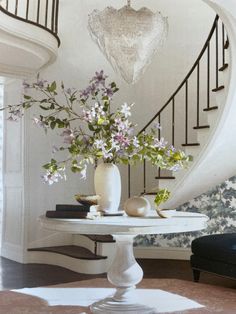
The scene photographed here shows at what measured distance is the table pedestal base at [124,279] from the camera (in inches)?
140

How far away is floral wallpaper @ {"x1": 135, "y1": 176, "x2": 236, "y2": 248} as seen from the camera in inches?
255

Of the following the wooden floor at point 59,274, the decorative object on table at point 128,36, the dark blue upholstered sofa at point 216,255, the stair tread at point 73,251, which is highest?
the decorative object on table at point 128,36

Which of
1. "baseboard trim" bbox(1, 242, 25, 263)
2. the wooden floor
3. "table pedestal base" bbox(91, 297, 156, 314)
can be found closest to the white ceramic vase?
"table pedestal base" bbox(91, 297, 156, 314)

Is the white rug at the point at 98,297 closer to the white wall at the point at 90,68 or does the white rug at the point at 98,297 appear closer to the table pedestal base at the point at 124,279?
the table pedestal base at the point at 124,279

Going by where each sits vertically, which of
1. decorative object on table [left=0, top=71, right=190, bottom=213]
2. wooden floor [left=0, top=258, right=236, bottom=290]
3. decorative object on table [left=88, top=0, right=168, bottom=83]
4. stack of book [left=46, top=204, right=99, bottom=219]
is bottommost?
wooden floor [left=0, top=258, right=236, bottom=290]

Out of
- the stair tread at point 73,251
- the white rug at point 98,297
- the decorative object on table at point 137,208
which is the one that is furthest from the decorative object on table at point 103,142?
the stair tread at point 73,251

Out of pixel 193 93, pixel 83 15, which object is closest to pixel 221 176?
pixel 193 93

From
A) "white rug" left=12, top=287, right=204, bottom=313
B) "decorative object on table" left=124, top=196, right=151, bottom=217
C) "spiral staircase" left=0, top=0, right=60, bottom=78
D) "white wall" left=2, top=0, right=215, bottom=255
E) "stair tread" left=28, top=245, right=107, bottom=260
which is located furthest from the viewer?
"white wall" left=2, top=0, right=215, bottom=255

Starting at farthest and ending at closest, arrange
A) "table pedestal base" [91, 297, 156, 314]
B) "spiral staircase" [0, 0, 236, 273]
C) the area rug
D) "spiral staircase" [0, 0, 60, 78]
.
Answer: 1. "spiral staircase" [0, 0, 236, 273]
2. "spiral staircase" [0, 0, 60, 78]
3. the area rug
4. "table pedestal base" [91, 297, 156, 314]

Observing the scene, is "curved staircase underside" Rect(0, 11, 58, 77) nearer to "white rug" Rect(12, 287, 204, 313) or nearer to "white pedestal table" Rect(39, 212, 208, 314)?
"white pedestal table" Rect(39, 212, 208, 314)

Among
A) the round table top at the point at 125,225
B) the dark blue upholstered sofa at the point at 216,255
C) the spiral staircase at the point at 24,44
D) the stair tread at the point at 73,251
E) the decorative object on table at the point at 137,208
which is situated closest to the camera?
the round table top at the point at 125,225

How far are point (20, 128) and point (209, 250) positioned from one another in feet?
9.91

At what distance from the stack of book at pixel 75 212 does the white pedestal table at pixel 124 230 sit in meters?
0.07

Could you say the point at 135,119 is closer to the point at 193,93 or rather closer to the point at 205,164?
the point at 193,93
